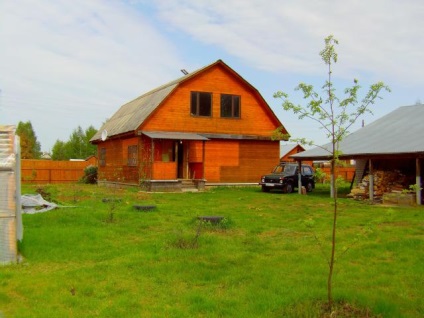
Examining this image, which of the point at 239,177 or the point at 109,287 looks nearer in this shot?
the point at 109,287

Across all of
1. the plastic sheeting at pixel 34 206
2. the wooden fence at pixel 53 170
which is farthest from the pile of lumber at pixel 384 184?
the wooden fence at pixel 53 170

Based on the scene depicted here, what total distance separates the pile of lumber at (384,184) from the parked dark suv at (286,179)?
420cm

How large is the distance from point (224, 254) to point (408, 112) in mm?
19708

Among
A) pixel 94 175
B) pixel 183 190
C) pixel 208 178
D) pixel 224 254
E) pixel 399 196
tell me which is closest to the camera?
pixel 224 254

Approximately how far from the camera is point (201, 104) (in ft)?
94.8

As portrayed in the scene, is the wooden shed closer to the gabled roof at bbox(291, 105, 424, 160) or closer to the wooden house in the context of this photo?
the gabled roof at bbox(291, 105, 424, 160)

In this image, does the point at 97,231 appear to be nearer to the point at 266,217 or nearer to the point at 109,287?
the point at 109,287

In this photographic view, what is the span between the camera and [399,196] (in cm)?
1928

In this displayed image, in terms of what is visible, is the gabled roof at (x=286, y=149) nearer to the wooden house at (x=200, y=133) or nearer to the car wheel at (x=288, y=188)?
the wooden house at (x=200, y=133)

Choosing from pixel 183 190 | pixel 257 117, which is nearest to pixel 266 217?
pixel 183 190

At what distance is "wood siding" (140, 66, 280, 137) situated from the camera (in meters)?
27.8

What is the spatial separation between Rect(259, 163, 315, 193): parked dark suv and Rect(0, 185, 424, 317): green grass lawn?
13107 millimetres

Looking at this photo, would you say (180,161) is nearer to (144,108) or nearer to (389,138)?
(144,108)

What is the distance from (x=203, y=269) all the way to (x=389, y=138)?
54.8ft
